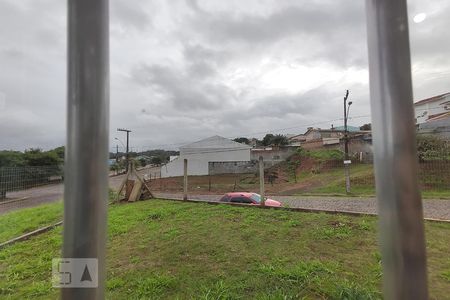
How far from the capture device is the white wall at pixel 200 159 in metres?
37.2

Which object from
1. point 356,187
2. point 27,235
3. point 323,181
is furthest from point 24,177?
point 323,181

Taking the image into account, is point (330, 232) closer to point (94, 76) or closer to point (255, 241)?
point (255, 241)

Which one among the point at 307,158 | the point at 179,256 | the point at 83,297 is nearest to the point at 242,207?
the point at 179,256

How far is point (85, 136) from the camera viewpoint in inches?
43.7

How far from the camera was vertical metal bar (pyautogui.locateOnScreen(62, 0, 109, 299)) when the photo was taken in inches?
43.7

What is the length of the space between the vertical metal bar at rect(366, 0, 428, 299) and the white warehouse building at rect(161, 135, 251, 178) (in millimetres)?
35952

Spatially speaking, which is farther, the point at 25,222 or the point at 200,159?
the point at 200,159

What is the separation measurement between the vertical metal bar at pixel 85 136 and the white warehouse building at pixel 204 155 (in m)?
35.9

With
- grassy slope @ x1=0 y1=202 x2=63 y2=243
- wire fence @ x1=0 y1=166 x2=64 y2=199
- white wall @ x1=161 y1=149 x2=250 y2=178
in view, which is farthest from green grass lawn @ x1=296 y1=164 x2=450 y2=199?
white wall @ x1=161 y1=149 x2=250 y2=178

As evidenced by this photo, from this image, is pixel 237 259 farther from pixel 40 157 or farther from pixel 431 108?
pixel 431 108

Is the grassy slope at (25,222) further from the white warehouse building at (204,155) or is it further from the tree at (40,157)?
the white warehouse building at (204,155)

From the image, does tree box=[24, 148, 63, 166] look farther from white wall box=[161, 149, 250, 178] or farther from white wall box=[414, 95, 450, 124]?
white wall box=[414, 95, 450, 124]

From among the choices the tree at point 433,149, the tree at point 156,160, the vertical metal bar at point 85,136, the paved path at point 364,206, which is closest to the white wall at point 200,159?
the tree at point 433,149

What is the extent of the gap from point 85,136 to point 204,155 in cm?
3674
